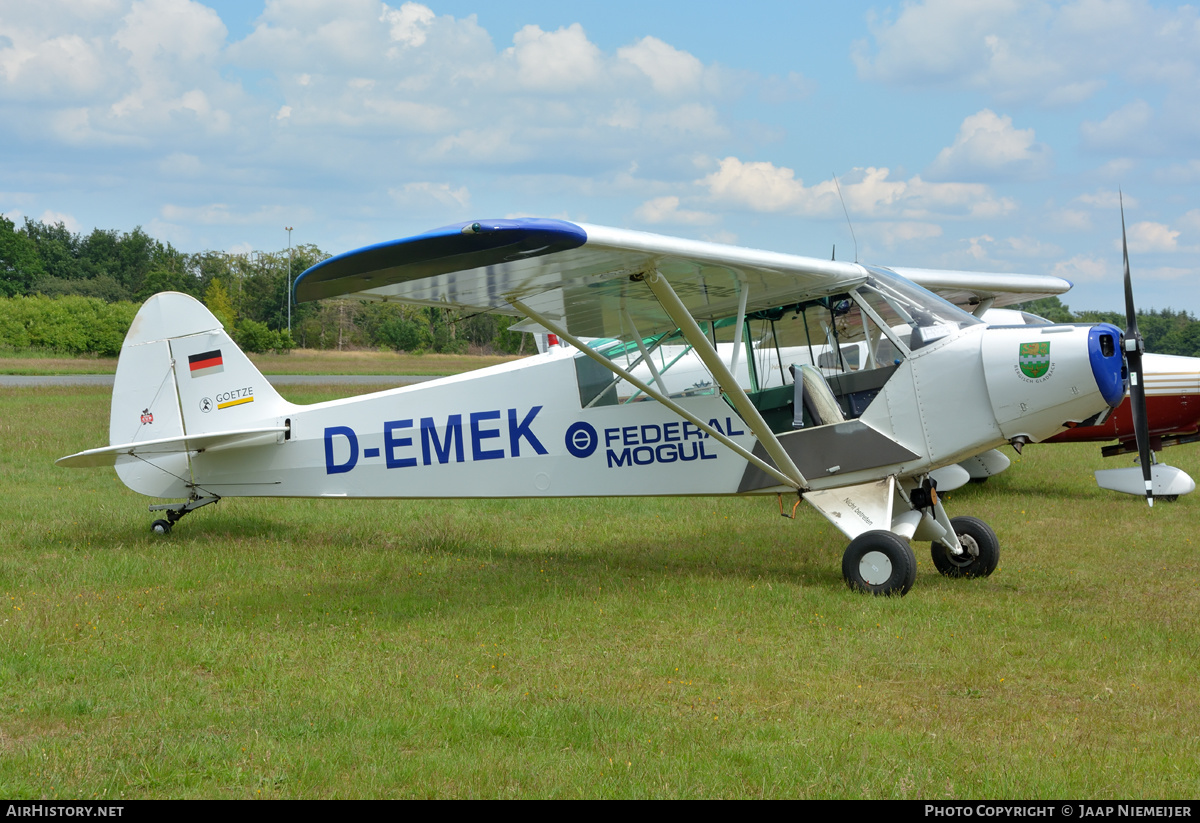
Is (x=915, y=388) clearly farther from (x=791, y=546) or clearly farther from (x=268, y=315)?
(x=268, y=315)

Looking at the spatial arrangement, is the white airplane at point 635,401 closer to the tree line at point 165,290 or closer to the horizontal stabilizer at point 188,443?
the horizontal stabilizer at point 188,443

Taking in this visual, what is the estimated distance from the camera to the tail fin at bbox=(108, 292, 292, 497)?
30.7 ft

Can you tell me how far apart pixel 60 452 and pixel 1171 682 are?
53.3 ft

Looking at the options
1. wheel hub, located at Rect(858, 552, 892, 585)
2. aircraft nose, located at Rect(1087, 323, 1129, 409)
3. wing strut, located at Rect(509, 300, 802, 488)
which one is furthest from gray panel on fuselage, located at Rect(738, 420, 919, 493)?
aircraft nose, located at Rect(1087, 323, 1129, 409)

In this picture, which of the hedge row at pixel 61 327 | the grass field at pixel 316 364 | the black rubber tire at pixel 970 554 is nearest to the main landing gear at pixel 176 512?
the black rubber tire at pixel 970 554

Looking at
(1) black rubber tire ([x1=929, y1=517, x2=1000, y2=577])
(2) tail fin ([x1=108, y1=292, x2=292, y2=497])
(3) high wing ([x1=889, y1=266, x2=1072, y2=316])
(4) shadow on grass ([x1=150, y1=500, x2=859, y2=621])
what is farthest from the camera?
(3) high wing ([x1=889, y1=266, x2=1072, y2=316])

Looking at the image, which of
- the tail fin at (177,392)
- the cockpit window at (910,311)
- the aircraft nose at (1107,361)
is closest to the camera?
the aircraft nose at (1107,361)

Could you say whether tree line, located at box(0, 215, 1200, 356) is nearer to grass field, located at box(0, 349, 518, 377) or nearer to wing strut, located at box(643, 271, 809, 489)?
grass field, located at box(0, 349, 518, 377)

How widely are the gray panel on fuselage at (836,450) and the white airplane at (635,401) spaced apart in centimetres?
2

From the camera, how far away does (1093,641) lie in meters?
5.83

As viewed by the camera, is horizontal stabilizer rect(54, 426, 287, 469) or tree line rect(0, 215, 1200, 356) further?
tree line rect(0, 215, 1200, 356)

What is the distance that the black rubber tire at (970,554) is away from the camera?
7695mm

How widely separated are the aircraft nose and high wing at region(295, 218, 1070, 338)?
1.75 m

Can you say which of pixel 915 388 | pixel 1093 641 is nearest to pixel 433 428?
pixel 915 388
